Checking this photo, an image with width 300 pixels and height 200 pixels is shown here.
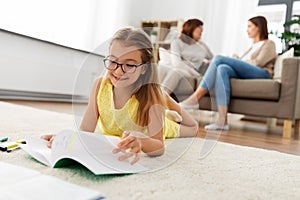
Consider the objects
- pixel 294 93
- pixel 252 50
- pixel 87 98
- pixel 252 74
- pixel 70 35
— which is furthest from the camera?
pixel 70 35

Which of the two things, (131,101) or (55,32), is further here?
(55,32)

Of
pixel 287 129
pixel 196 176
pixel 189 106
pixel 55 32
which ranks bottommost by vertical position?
pixel 287 129

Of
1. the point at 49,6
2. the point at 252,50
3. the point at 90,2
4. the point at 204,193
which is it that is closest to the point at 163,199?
the point at 204,193

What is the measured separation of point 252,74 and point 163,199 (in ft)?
5.08

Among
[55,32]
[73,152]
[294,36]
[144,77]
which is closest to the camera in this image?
[73,152]

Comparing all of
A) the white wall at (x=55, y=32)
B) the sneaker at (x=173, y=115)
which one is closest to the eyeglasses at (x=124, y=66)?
the sneaker at (x=173, y=115)

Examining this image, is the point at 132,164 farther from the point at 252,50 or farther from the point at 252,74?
the point at 252,50

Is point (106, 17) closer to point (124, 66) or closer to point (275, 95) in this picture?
point (275, 95)

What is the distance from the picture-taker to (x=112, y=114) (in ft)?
2.84

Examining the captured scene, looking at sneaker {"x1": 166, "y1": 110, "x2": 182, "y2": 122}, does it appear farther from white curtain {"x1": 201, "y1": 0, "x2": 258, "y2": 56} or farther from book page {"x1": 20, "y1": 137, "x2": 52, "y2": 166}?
white curtain {"x1": 201, "y1": 0, "x2": 258, "y2": 56}

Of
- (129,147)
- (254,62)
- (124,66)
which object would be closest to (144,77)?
(124,66)

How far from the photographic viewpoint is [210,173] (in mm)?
688

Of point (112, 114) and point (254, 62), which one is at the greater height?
point (254, 62)

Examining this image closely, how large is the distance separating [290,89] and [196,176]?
126cm
